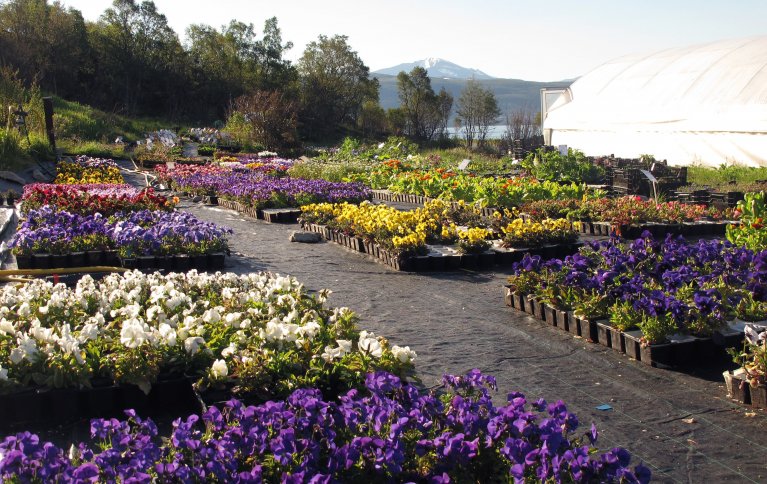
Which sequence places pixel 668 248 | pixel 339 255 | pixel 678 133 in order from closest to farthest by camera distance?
pixel 668 248
pixel 339 255
pixel 678 133

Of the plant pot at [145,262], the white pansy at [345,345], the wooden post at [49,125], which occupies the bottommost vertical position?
the plant pot at [145,262]

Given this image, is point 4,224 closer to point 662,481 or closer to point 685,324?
point 685,324

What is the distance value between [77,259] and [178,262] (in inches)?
40.6

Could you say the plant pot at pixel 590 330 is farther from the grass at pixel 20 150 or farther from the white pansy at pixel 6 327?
the grass at pixel 20 150

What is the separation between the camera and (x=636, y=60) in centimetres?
2961

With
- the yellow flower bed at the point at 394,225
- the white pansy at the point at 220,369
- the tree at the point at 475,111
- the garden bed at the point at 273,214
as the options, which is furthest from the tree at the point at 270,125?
the white pansy at the point at 220,369

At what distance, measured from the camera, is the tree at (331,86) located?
129ft

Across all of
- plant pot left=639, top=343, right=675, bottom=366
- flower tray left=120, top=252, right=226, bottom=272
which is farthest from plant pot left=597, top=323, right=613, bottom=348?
flower tray left=120, top=252, right=226, bottom=272

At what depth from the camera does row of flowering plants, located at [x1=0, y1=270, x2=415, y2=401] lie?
4.16 meters

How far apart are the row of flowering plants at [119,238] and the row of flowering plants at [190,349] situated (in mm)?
2811

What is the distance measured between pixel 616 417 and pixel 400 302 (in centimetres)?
285

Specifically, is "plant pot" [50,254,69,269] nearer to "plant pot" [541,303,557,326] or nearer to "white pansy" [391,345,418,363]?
"plant pot" [541,303,557,326]

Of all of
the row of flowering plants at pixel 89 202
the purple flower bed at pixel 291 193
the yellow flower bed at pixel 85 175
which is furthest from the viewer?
the yellow flower bed at pixel 85 175

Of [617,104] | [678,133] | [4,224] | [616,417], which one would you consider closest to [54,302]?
[616,417]
